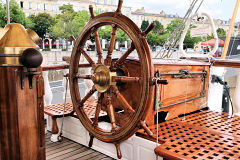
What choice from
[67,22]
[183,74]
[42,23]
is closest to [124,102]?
[183,74]

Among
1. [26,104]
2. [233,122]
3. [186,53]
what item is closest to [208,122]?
[233,122]

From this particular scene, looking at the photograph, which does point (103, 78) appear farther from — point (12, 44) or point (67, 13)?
point (67, 13)

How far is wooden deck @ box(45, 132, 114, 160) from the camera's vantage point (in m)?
1.63

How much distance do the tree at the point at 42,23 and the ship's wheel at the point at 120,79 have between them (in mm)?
18700

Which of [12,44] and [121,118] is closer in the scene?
[12,44]

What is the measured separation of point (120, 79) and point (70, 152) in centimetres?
75

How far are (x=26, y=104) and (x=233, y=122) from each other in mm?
1549

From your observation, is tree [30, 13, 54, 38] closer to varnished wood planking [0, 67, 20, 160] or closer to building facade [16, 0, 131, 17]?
building facade [16, 0, 131, 17]

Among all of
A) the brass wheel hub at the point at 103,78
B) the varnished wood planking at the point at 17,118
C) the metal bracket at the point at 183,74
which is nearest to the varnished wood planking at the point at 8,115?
the varnished wood planking at the point at 17,118

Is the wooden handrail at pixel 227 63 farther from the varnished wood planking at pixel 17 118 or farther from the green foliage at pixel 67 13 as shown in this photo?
the green foliage at pixel 67 13

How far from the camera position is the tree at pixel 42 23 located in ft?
62.0

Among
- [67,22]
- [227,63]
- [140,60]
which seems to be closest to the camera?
[140,60]

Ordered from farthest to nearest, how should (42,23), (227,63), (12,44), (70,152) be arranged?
(42,23)
(227,63)
(70,152)
(12,44)

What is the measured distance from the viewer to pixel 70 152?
171cm
